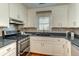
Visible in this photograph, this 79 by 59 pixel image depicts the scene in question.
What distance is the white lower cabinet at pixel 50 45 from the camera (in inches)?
76.2

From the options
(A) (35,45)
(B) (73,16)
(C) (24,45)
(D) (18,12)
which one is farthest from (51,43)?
(D) (18,12)

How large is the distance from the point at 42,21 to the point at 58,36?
42 cm

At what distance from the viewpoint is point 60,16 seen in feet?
6.13

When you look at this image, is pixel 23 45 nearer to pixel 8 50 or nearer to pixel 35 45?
pixel 35 45

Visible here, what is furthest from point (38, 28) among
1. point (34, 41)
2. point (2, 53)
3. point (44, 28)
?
point (2, 53)

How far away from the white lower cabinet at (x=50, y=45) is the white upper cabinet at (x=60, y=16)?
305 millimetres

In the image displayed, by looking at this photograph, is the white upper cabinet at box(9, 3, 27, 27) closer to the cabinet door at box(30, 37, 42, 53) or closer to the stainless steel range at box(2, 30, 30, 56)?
the stainless steel range at box(2, 30, 30, 56)

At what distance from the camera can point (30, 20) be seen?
1877 mm

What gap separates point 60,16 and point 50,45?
21.7 inches

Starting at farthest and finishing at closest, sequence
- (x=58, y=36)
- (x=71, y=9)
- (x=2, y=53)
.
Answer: (x=58, y=36) < (x=71, y=9) < (x=2, y=53)

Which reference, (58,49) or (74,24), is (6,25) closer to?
(58,49)

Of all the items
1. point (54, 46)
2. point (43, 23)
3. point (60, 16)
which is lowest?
point (54, 46)

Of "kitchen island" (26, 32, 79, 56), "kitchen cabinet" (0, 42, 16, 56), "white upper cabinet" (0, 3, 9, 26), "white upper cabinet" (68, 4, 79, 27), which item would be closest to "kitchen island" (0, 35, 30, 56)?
"kitchen cabinet" (0, 42, 16, 56)

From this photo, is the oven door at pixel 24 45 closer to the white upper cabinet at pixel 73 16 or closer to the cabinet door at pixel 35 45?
the cabinet door at pixel 35 45
